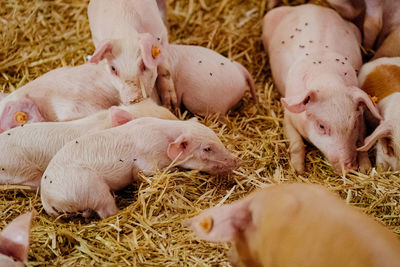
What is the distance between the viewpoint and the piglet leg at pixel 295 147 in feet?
11.9

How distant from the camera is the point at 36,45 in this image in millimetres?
4902

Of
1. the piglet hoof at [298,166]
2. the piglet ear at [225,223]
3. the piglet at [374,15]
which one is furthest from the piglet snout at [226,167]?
the piglet at [374,15]

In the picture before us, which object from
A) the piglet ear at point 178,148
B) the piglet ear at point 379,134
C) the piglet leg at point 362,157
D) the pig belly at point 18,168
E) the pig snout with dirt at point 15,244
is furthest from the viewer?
the piglet leg at point 362,157

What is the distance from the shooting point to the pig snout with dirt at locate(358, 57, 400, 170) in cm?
341

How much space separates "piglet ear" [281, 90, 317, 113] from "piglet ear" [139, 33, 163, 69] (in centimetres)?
86

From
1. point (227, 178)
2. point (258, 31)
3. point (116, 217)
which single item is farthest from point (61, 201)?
point (258, 31)

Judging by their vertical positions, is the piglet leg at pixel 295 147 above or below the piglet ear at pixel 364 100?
below

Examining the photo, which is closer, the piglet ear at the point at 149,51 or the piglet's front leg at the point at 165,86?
the piglet ear at the point at 149,51

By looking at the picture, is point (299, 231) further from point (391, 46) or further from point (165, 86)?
point (391, 46)

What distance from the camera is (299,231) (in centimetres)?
194

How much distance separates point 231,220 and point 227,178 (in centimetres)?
123

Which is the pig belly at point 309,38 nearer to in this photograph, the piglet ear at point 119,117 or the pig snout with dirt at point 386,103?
the pig snout with dirt at point 386,103

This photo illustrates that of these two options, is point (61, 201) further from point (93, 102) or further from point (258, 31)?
point (258, 31)

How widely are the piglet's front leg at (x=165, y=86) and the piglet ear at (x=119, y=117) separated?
0.73m
